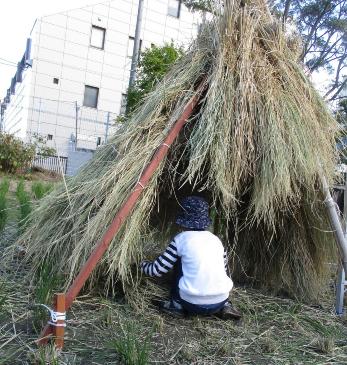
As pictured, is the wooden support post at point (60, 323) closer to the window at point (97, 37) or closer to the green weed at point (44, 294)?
the green weed at point (44, 294)

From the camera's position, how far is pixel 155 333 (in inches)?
113

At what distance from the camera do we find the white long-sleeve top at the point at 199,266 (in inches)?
121

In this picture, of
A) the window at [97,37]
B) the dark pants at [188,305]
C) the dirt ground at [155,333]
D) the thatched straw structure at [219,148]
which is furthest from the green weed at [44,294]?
the window at [97,37]

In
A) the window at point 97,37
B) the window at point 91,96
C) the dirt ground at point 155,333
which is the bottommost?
the dirt ground at point 155,333

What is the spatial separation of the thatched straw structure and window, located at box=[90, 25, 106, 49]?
72.4 ft

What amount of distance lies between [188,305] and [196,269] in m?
0.26

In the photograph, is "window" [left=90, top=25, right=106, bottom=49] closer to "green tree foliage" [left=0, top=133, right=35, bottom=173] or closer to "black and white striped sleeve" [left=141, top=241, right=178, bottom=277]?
"green tree foliage" [left=0, top=133, right=35, bottom=173]

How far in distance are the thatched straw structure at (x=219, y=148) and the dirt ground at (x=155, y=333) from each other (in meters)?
A: 0.25

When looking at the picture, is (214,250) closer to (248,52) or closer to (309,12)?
(248,52)

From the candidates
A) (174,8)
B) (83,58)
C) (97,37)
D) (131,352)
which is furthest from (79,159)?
(174,8)

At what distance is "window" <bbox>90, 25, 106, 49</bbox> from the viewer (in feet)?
79.9

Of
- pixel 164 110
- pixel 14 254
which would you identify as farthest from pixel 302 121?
pixel 14 254

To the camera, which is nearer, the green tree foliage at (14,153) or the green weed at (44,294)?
the green weed at (44,294)

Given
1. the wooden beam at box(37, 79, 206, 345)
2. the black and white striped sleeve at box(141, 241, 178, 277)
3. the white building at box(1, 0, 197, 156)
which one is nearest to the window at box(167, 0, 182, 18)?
the white building at box(1, 0, 197, 156)
